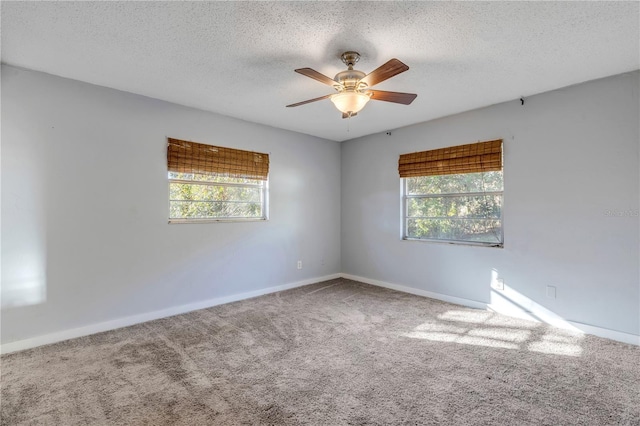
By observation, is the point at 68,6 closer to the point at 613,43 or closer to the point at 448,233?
the point at 613,43

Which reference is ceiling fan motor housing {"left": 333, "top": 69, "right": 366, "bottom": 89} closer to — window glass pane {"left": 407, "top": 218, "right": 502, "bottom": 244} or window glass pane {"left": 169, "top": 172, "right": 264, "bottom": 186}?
window glass pane {"left": 169, "top": 172, "right": 264, "bottom": 186}

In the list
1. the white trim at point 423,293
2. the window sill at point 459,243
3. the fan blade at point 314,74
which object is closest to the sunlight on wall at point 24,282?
the fan blade at point 314,74

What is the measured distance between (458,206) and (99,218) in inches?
154

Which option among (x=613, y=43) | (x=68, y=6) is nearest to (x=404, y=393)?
(x=613, y=43)

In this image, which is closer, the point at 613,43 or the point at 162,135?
the point at 613,43

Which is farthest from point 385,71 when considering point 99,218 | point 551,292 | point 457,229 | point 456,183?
point 99,218

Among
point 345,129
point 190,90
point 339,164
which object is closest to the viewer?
point 190,90

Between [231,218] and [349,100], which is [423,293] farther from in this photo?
[349,100]

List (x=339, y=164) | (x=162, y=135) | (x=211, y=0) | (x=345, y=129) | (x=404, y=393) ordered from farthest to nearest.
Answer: (x=339, y=164)
(x=345, y=129)
(x=162, y=135)
(x=404, y=393)
(x=211, y=0)

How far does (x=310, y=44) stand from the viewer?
2205 mm

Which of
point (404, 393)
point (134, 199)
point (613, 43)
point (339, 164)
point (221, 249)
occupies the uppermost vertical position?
point (613, 43)

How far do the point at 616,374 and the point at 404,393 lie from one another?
1559 mm

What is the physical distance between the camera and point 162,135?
133 inches

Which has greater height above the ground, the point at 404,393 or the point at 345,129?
the point at 345,129
